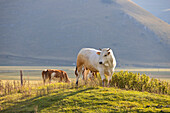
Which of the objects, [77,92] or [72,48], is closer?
[77,92]

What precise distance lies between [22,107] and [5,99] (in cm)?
246

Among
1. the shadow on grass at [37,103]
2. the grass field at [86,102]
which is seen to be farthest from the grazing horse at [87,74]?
the shadow on grass at [37,103]

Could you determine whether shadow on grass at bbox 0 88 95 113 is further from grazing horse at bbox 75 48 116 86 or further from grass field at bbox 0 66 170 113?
grazing horse at bbox 75 48 116 86

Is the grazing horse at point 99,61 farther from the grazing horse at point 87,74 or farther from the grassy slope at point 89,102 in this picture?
the grazing horse at point 87,74

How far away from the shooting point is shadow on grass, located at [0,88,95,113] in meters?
11.5

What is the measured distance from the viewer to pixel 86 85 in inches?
602

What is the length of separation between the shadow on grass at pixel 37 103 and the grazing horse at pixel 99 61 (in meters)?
1.88

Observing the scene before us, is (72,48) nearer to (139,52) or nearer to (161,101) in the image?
(139,52)

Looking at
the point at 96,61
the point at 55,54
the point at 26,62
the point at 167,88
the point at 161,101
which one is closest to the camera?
the point at 161,101

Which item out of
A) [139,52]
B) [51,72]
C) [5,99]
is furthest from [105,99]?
[139,52]

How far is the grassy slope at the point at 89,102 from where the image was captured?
10961mm

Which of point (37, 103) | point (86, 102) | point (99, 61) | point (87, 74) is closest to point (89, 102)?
point (86, 102)

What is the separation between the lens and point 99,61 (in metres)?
14.1

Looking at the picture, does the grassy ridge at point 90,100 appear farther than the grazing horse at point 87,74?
No
